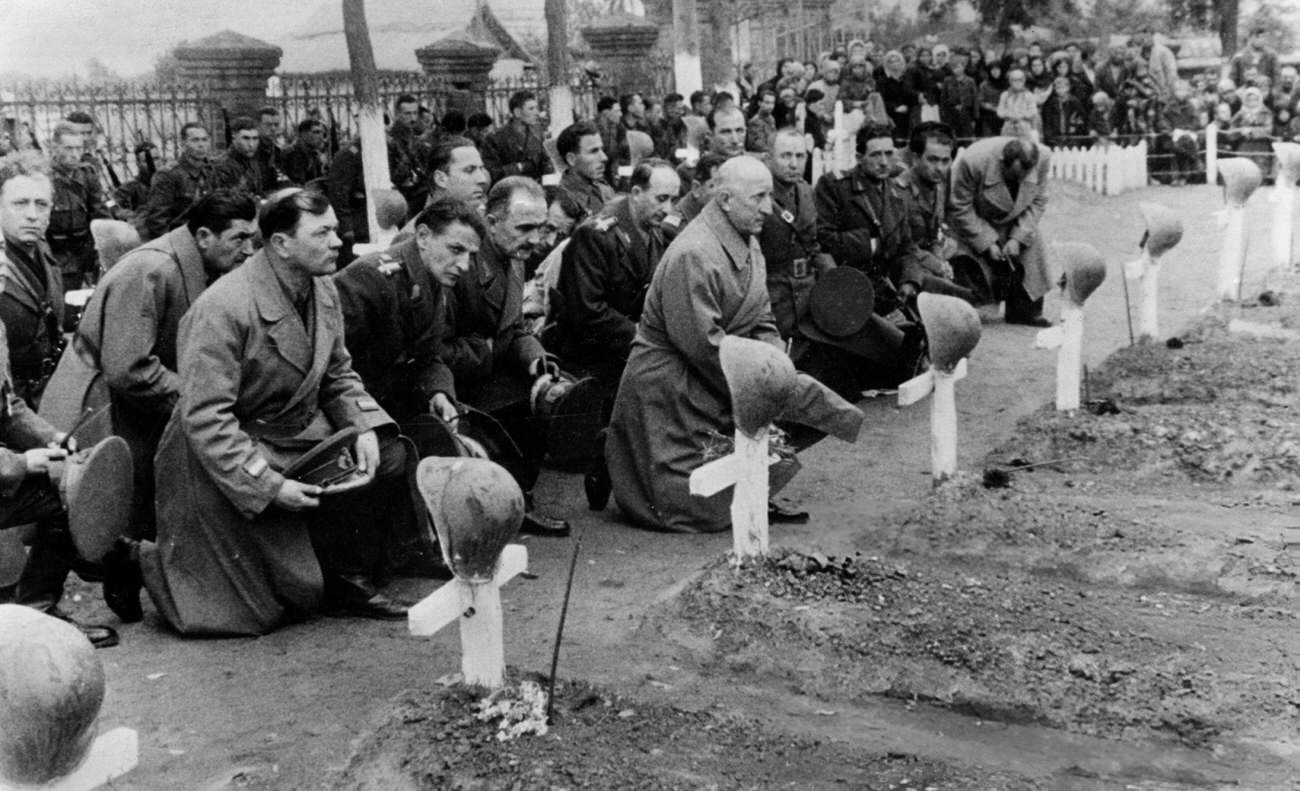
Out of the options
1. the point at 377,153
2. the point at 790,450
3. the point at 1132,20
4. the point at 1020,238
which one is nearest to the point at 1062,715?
the point at 790,450

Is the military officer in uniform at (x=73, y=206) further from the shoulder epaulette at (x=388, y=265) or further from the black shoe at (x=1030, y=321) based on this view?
the black shoe at (x=1030, y=321)

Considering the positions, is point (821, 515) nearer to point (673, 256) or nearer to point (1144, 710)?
point (673, 256)

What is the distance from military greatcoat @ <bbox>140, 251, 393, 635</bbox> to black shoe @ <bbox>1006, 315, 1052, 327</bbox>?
7583 mm

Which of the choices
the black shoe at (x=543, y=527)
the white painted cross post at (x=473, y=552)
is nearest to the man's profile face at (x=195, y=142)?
the black shoe at (x=543, y=527)

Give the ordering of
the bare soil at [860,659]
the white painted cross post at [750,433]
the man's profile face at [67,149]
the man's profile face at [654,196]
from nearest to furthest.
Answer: the bare soil at [860,659] < the white painted cross post at [750,433] < the man's profile face at [654,196] < the man's profile face at [67,149]

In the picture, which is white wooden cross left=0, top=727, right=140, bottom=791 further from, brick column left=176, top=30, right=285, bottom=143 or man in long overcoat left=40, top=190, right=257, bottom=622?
brick column left=176, top=30, right=285, bottom=143

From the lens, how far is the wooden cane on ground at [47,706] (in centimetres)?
333

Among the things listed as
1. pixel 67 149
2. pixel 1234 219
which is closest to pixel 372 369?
pixel 67 149

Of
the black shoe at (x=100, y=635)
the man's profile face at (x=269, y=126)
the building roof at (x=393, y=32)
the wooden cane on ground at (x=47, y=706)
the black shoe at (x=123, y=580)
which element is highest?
the building roof at (x=393, y=32)

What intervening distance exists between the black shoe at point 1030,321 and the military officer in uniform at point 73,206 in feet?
23.2

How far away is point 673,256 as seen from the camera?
725cm

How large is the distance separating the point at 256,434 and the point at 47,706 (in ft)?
8.45

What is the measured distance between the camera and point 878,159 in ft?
35.7

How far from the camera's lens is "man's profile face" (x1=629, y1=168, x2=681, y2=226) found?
28.2 ft
